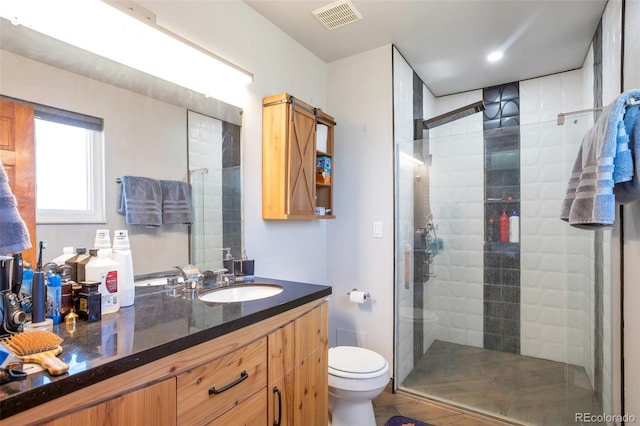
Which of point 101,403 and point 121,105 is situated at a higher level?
point 121,105

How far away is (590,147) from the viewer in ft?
4.88

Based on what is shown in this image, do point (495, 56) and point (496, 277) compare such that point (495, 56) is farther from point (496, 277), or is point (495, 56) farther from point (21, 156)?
point (21, 156)

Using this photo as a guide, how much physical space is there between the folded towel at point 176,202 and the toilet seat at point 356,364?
3.61 feet

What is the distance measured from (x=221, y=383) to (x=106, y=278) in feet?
1.70

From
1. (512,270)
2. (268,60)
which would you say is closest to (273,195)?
(268,60)

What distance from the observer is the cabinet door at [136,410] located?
682 mm

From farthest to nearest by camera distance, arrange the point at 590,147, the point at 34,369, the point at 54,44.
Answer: the point at 590,147 < the point at 54,44 < the point at 34,369

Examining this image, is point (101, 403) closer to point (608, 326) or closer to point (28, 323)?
point (28, 323)

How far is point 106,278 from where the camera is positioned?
110cm

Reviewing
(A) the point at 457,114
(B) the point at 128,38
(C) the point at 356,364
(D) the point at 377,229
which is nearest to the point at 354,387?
(C) the point at 356,364

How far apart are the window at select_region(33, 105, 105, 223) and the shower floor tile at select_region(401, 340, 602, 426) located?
2.28m

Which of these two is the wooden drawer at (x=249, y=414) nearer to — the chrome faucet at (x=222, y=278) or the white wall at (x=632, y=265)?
the chrome faucet at (x=222, y=278)

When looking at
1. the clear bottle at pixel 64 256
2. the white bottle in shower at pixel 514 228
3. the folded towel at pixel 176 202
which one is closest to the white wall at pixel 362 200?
the white bottle in shower at pixel 514 228

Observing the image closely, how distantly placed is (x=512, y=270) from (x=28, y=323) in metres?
2.70
